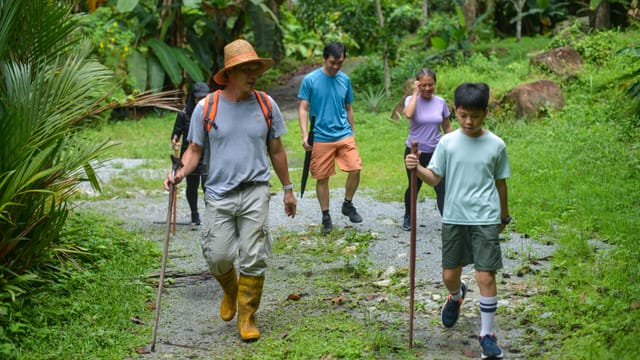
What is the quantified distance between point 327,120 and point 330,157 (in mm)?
388

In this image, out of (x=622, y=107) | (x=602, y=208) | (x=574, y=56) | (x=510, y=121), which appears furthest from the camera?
(x=574, y=56)

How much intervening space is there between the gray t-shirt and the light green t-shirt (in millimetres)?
1306

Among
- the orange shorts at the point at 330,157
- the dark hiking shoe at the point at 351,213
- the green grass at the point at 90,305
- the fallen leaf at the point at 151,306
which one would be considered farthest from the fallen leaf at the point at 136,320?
the dark hiking shoe at the point at 351,213

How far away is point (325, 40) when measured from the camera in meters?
24.4

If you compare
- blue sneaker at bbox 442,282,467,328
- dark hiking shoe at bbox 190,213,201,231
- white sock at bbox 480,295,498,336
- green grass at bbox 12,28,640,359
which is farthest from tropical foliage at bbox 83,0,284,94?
white sock at bbox 480,295,498,336

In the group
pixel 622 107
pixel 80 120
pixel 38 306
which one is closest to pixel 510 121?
pixel 622 107

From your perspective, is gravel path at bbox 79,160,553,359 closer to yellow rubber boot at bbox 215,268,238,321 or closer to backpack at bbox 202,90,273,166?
yellow rubber boot at bbox 215,268,238,321

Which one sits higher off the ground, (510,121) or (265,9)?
(265,9)

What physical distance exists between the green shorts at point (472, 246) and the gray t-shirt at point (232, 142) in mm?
1367

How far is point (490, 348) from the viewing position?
4.81 m

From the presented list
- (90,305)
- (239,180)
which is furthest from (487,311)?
(90,305)

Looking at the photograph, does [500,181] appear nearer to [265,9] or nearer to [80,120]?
Answer: [80,120]

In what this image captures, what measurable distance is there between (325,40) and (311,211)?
15390 mm

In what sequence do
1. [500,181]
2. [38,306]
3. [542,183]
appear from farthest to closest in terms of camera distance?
[542,183], [38,306], [500,181]
